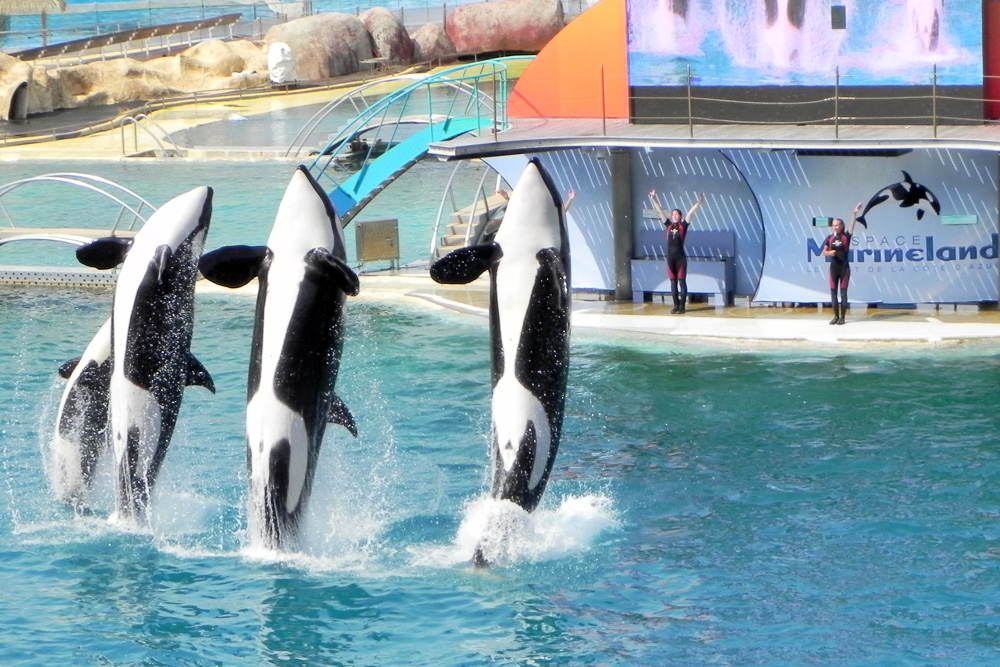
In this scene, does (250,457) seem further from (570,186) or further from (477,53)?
(477,53)

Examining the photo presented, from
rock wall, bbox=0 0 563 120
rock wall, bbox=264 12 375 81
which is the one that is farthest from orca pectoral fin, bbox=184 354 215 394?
rock wall, bbox=264 12 375 81

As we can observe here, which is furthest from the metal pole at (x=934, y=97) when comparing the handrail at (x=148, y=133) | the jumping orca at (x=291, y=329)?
the handrail at (x=148, y=133)

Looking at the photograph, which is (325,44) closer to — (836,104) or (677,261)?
(677,261)

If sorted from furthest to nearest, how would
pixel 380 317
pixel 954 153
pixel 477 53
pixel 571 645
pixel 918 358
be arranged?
1. pixel 477 53
2. pixel 380 317
3. pixel 954 153
4. pixel 918 358
5. pixel 571 645

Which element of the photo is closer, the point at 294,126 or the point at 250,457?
the point at 250,457

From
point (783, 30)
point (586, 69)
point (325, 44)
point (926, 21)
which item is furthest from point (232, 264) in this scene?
point (325, 44)

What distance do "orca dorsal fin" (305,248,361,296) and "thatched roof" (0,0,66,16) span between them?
146 feet

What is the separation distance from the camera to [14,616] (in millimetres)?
10508

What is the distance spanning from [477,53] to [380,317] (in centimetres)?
3671

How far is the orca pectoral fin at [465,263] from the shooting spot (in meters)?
9.71

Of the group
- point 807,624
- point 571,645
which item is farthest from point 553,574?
point 807,624

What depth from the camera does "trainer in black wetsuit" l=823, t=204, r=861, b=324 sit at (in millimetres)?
17547

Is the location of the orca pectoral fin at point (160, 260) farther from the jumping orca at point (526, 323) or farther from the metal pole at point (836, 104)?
the metal pole at point (836, 104)

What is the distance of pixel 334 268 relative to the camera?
9.47 meters
